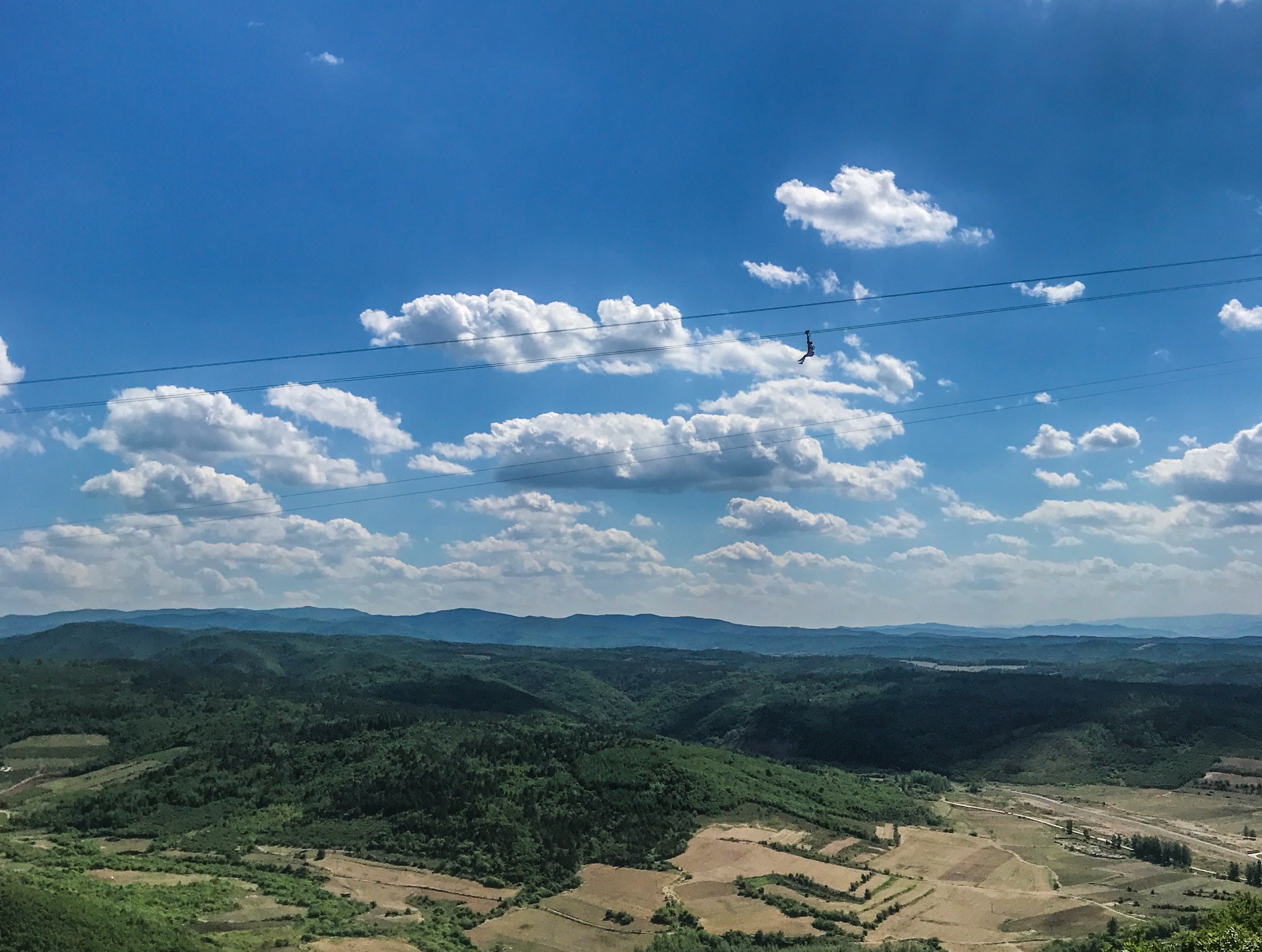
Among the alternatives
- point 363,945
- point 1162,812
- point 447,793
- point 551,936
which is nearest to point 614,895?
point 551,936

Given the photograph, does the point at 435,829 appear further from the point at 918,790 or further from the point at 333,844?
the point at 918,790

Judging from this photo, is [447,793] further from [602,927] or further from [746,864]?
[602,927]

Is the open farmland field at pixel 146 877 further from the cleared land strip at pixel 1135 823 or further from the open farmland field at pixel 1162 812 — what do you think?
the open farmland field at pixel 1162 812

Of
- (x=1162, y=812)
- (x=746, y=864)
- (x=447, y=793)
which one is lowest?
(x=1162, y=812)

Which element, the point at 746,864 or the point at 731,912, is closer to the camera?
the point at 731,912

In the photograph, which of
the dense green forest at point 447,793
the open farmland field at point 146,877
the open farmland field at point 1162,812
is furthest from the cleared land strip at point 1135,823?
the open farmland field at point 146,877

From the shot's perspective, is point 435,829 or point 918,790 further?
point 918,790

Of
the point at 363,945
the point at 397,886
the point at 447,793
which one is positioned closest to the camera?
the point at 363,945

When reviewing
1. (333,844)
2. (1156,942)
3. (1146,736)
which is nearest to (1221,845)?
(1146,736)

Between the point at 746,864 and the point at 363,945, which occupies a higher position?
the point at 363,945
